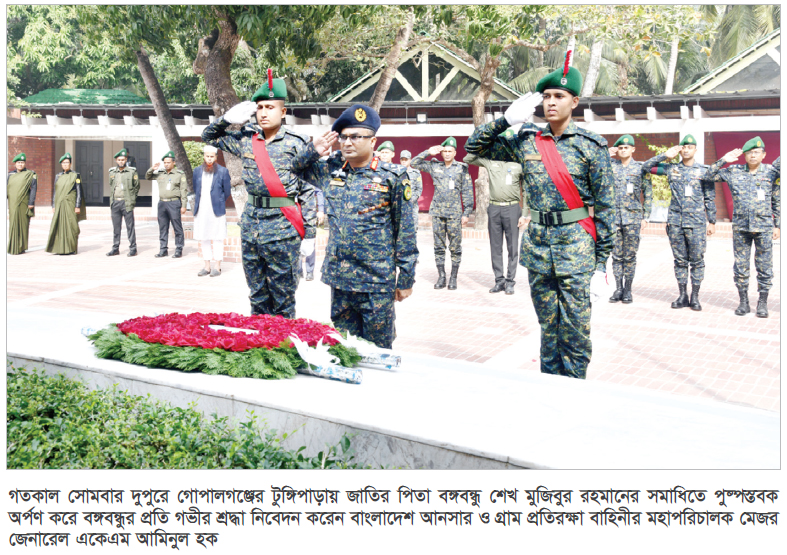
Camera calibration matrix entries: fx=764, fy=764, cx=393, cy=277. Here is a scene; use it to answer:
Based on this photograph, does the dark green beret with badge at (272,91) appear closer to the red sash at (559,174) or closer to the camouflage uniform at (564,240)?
the camouflage uniform at (564,240)

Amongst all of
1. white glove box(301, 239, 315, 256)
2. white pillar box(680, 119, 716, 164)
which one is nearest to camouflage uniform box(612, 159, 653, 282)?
white glove box(301, 239, 315, 256)

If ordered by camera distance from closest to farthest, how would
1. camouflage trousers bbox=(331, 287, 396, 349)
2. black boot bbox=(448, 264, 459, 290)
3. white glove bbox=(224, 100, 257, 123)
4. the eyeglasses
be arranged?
the eyeglasses
camouflage trousers bbox=(331, 287, 396, 349)
white glove bbox=(224, 100, 257, 123)
black boot bbox=(448, 264, 459, 290)

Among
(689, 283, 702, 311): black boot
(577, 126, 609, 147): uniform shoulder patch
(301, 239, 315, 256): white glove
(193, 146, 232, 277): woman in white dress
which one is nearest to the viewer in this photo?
(577, 126, 609, 147): uniform shoulder patch

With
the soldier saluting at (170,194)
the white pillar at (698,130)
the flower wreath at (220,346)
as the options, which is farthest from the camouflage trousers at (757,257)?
the white pillar at (698,130)

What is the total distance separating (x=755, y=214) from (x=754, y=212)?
0.02m

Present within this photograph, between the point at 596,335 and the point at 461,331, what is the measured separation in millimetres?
1306

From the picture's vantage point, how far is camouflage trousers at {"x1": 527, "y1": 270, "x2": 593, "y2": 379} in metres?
4.61

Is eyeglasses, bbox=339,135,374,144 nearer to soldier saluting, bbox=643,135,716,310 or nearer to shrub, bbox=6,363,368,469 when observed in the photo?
shrub, bbox=6,363,368,469

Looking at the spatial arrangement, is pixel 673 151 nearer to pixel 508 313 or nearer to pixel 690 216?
pixel 690 216

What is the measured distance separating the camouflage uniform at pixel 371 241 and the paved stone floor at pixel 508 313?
930mm

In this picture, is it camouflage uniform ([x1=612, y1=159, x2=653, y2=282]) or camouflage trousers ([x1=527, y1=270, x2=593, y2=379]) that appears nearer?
camouflage trousers ([x1=527, y1=270, x2=593, y2=379])

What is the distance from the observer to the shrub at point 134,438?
319 cm

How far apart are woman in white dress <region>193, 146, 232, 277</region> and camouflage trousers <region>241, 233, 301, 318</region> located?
6057mm

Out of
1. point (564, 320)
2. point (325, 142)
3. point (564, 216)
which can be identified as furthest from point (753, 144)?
point (325, 142)
